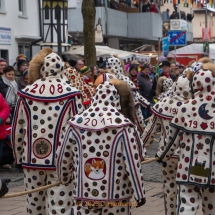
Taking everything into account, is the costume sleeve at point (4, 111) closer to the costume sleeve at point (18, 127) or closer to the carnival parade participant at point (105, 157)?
the costume sleeve at point (18, 127)

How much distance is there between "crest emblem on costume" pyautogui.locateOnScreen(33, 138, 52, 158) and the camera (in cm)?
687

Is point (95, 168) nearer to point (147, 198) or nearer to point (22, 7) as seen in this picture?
point (147, 198)

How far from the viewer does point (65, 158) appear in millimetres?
5977

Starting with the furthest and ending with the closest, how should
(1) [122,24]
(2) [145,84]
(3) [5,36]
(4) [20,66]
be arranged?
1. (1) [122,24]
2. (3) [5,36]
3. (2) [145,84]
4. (4) [20,66]

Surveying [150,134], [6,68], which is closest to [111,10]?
[6,68]

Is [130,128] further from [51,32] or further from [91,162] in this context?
[51,32]

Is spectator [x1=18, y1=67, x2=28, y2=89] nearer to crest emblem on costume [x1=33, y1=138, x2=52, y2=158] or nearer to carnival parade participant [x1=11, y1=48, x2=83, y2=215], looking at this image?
carnival parade participant [x1=11, y1=48, x2=83, y2=215]

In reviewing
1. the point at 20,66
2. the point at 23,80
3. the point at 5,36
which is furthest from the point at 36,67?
the point at 5,36

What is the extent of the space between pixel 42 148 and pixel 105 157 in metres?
1.25

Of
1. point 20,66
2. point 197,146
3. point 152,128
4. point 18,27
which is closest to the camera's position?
point 197,146

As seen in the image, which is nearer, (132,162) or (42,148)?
(132,162)

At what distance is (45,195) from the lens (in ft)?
23.0

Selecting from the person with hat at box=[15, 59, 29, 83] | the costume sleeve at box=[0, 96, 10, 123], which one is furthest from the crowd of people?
the person with hat at box=[15, 59, 29, 83]

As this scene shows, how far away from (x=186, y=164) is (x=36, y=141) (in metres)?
1.46
